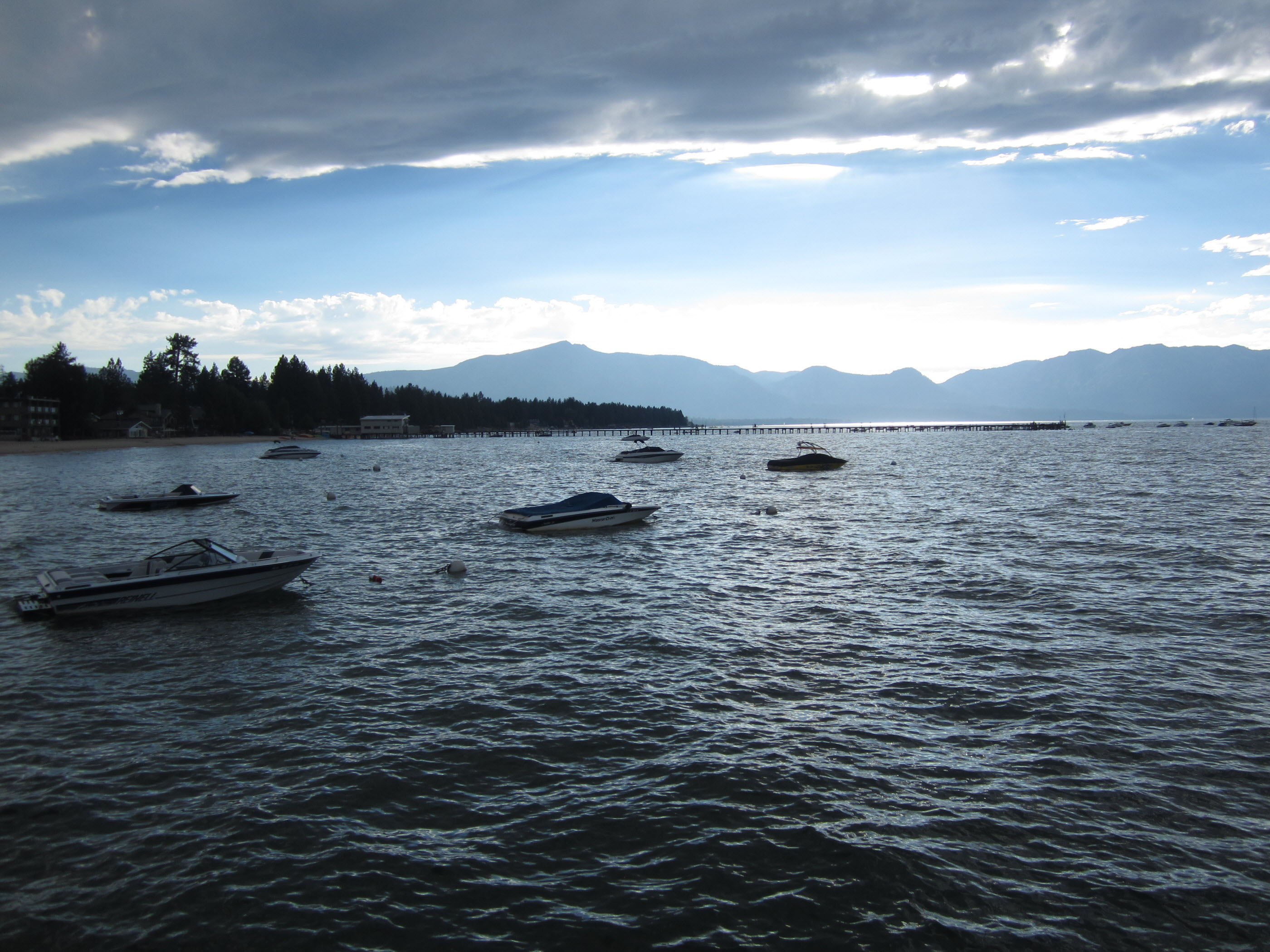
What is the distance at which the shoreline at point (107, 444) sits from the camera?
131400 millimetres

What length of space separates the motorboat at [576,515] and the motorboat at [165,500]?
29437 mm

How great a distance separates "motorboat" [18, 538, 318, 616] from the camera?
22.2m

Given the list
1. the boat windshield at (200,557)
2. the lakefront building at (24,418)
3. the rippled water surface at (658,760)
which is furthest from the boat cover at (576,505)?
the lakefront building at (24,418)

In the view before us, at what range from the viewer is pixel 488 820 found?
10789 mm

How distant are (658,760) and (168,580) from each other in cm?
1859

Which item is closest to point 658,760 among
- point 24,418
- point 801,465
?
point 801,465

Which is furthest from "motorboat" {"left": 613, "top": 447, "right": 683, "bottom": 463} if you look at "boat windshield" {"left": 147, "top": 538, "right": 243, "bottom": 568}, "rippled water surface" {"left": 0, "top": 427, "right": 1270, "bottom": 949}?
"boat windshield" {"left": 147, "top": 538, "right": 243, "bottom": 568}

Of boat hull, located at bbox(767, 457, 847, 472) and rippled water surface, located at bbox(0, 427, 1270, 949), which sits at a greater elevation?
boat hull, located at bbox(767, 457, 847, 472)

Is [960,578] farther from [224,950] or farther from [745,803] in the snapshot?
[224,950]

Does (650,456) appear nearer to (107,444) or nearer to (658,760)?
(658,760)

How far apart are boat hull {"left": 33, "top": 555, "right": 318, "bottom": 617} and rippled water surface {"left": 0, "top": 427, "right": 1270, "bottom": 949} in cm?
55

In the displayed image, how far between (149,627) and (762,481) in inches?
2222

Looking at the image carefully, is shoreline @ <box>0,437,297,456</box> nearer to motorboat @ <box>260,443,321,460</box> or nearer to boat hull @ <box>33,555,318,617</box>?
motorboat @ <box>260,443,321,460</box>

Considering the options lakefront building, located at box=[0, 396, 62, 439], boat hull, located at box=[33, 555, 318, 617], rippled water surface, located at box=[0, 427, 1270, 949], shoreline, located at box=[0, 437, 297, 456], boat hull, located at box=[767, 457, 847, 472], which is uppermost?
lakefront building, located at box=[0, 396, 62, 439]
